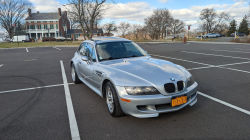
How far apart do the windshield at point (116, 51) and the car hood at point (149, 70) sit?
13.1 inches

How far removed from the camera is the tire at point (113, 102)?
3358 mm

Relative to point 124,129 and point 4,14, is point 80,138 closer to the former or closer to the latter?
point 124,129

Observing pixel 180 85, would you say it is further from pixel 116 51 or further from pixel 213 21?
pixel 213 21

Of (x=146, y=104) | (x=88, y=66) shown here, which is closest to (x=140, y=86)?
(x=146, y=104)

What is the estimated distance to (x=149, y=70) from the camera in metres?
3.57

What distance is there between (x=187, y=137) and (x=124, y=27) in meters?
67.1

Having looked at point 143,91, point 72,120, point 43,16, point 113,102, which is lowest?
point 72,120

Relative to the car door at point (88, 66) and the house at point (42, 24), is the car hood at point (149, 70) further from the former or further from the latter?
the house at point (42, 24)

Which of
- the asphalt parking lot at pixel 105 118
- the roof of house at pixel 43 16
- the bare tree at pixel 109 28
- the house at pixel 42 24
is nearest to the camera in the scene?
the asphalt parking lot at pixel 105 118

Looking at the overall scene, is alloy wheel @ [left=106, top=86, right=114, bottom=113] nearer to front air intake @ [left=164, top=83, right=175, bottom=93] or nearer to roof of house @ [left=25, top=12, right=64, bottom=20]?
front air intake @ [left=164, top=83, right=175, bottom=93]

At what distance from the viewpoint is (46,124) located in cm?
333

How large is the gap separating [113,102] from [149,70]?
2.98 ft

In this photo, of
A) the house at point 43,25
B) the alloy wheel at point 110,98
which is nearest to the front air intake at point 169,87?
the alloy wheel at point 110,98

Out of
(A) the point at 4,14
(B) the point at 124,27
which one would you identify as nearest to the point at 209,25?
(B) the point at 124,27
